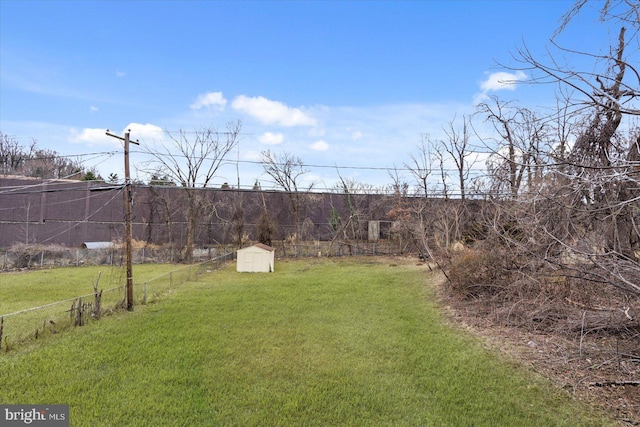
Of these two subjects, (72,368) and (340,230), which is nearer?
(72,368)

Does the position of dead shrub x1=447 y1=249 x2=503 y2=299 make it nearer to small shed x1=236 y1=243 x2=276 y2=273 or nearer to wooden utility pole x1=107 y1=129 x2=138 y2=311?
wooden utility pole x1=107 y1=129 x2=138 y2=311

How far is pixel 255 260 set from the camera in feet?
62.7

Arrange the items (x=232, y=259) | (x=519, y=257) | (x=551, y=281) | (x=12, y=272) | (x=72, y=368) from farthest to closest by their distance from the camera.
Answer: (x=232, y=259) → (x=12, y=272) → (x=519, y=257) → (x=551, y=281) → (x=72, y=368)

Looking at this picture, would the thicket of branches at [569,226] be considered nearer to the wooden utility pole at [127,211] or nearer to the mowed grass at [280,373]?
the mowed grass at [280,373]

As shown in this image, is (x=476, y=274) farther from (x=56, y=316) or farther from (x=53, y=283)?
(x=53, y=283)

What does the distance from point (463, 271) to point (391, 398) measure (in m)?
7.10

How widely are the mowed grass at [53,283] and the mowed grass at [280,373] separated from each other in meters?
3.67

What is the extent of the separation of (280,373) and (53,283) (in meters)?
14.8

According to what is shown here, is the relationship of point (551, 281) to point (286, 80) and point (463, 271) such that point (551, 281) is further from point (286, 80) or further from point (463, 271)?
point (286, 80)

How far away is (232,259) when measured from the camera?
2427 cm

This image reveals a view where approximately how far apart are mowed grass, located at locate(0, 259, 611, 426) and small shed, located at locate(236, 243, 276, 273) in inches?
327

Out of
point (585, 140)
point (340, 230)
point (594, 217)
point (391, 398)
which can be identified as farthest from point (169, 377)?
point (340, 230)

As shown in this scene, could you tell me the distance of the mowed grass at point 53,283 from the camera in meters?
12.2

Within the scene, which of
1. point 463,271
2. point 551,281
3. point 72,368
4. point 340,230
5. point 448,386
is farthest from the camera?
point 340,230
